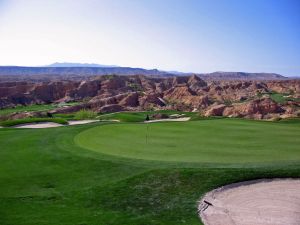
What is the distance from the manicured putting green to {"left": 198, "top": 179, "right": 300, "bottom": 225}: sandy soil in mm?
2267

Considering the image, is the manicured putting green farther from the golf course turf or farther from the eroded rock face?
the eroded rock face

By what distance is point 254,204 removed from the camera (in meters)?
12.2

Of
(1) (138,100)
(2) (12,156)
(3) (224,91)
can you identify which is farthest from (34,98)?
(2) (12,156)

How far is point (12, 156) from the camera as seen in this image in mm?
18094

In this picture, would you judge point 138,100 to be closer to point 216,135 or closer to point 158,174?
point 216,135

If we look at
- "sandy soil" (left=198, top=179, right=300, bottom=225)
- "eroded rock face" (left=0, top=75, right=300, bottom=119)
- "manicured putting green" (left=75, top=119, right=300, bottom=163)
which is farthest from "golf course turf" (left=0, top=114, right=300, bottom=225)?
"eroded rock face" (left=0, top=75, right=300, bottom=119)

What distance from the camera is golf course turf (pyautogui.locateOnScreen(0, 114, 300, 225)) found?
11695mm

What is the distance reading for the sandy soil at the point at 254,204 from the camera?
1111 cm

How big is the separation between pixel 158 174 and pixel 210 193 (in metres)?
2.37

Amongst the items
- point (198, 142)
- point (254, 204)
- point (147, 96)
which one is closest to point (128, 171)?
point (254, 204)

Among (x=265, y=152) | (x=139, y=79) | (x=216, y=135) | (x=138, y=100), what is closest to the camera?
(x=265, y=152)

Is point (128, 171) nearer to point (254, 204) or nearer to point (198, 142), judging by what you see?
point (254, 204)

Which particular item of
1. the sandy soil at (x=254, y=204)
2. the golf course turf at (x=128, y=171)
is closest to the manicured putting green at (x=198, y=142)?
the golf course turf at (x=128, y=171)

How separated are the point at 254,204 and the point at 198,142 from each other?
8.06 metres
